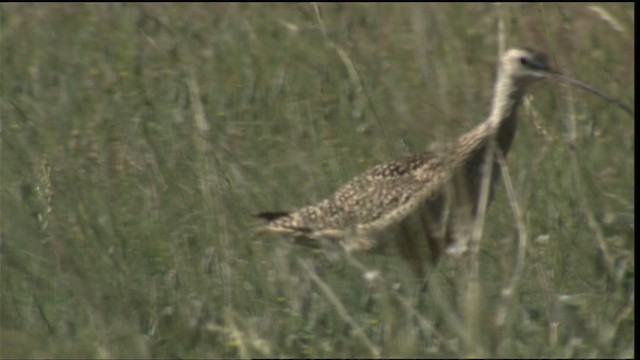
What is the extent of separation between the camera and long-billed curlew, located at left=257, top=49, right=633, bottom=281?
6.47 metres

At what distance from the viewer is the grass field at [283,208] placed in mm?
4922

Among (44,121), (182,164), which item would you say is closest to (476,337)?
(182,164)

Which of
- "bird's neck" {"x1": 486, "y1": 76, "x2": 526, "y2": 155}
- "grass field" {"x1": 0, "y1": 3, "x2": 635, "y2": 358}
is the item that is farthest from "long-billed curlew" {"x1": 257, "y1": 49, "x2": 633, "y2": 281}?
"grass field" {"x1": 0, "y1": 3, "x2": 635, "y2": 358}

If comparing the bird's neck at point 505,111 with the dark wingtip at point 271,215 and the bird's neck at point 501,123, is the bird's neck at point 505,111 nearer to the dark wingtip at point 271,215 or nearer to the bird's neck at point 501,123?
the bird's neck at point 501,123

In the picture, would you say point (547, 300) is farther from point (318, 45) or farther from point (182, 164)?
point (318, 45)

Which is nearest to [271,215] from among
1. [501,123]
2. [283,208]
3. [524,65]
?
[283,208]

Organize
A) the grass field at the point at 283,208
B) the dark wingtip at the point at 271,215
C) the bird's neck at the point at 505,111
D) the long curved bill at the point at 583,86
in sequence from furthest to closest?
the bird's neck at the point at 505,111 → the dark wingtip at the point at 271,215 → the long curved bill at the point at 583,86 → the grass field at the point at 283,208

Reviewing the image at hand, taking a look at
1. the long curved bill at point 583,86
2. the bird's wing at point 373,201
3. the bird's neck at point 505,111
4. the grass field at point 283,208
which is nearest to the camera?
the grass field at point 283,208

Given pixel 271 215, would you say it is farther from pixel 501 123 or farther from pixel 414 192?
pixel 501 123

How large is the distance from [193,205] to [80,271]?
0.87 m

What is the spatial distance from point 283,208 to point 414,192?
0.49m

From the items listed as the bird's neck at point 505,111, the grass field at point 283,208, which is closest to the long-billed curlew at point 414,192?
the bird's neck at point 505,111

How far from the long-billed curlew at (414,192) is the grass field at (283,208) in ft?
0.34

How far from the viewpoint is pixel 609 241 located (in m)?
5.85
